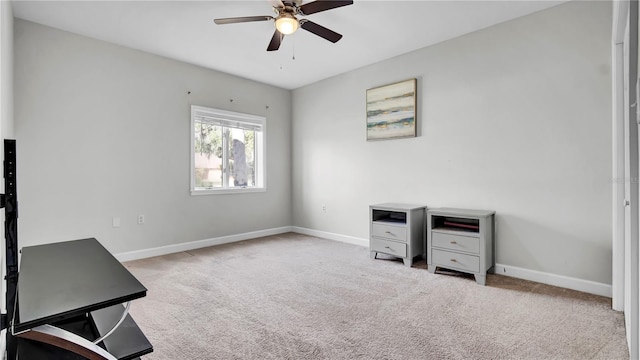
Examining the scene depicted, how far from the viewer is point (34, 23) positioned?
3.08 metres

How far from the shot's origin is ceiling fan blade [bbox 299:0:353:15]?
7.40ft

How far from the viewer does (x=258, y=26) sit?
3.18 meters

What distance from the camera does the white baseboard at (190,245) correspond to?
12.2 feet

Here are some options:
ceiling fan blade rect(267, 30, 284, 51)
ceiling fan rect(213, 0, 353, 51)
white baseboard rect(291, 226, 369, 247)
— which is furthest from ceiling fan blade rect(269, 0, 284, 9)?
white baseboard rect(291, 226, 369, 247)

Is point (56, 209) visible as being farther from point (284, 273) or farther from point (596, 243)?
point (596, 243)

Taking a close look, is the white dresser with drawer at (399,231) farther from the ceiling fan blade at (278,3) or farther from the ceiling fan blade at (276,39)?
the ceiling fan blade at (278,3)

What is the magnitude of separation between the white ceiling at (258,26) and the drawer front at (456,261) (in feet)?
7.52

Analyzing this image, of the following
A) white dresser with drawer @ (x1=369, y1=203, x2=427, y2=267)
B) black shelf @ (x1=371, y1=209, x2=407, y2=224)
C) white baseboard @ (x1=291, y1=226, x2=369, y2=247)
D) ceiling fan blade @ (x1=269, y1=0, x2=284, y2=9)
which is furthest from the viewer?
white baseboard @ (x1=291, y1=226, x2=369, y2=247)

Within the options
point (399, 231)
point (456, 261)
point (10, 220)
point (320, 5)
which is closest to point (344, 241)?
point (399, 231)

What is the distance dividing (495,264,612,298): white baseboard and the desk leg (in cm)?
331

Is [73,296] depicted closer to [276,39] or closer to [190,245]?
[276,39]

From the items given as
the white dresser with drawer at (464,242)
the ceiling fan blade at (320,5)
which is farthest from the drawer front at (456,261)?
the ceiling fan blade at (320,5)

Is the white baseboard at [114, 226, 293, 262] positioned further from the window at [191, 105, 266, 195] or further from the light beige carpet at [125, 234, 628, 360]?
the window at [191, 105, 266, 195]

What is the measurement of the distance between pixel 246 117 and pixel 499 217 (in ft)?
12.0
